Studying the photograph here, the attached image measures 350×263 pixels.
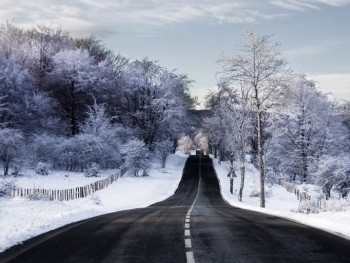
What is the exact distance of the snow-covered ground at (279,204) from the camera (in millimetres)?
13141

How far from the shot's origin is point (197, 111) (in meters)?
110

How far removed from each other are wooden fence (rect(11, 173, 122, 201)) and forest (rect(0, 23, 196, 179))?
250 inches

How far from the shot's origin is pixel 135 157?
61.5 meters

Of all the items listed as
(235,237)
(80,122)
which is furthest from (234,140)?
(235,237)

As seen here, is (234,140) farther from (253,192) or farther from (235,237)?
(235,237)

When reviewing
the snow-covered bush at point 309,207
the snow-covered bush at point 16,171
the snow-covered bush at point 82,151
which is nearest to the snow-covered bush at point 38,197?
the snow-covered bush at point 309,207

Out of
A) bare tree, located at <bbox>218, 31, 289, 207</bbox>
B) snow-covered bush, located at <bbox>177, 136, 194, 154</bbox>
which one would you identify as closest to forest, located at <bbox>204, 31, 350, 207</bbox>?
bare tree, located at <bbox>218, 31, 289, 207</bbox>

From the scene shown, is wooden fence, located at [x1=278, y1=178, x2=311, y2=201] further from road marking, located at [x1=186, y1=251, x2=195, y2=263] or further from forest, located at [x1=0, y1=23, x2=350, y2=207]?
road marking, located at [x1=186, y1=251, x2=195, y2=263]

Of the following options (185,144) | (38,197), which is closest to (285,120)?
(38,197)

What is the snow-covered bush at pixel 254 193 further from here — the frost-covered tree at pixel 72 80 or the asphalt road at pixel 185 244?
the asphalt road at pixel 185 244

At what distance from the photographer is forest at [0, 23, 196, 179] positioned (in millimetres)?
60219

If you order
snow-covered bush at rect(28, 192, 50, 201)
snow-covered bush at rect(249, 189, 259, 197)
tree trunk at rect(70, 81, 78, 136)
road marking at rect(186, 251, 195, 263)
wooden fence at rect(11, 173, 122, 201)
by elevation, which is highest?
tree trunk at rect(70, 81, 78, 136)

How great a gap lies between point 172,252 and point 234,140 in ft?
148

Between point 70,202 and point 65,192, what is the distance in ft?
10.5
